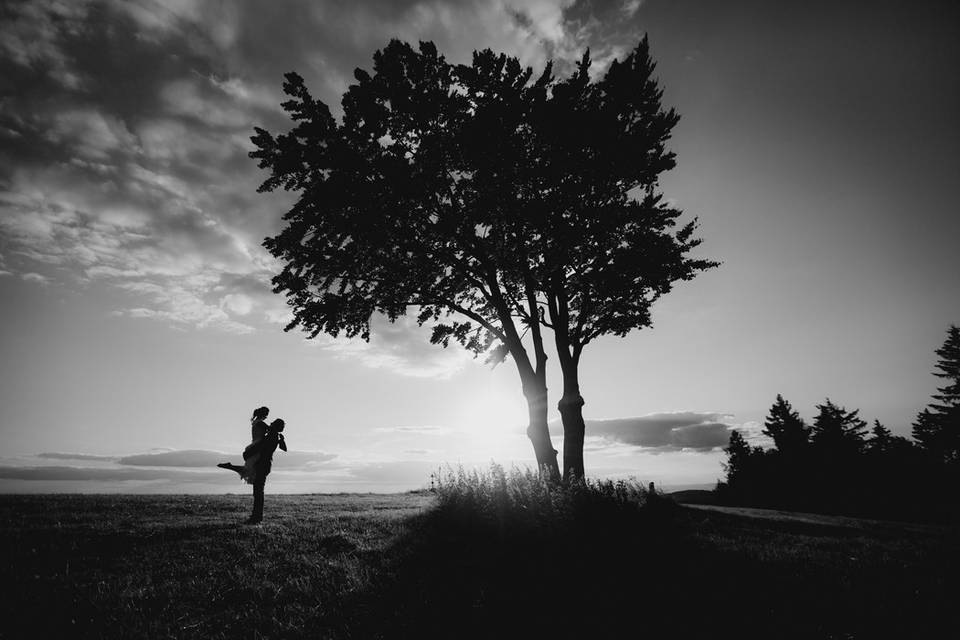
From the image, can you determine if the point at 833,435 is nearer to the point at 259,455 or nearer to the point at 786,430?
the point at 786,430

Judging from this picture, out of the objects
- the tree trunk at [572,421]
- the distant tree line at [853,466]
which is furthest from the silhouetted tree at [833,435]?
the tree trunk at [572,421]

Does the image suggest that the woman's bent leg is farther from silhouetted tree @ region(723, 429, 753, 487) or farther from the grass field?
silhouetted tree @ region(723, 429, 753, 487)

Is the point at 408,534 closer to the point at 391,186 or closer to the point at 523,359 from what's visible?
the point at 523,359

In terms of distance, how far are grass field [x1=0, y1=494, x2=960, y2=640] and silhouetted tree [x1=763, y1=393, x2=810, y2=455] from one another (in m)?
61.1

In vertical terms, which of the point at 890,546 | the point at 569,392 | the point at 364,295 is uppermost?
the point at 364,295

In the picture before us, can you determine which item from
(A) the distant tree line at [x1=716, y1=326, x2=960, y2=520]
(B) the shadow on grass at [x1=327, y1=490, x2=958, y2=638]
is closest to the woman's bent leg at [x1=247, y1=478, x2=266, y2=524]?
(B) the shadow on grass at [x1=327, y1=490, x2=958, y2=638]

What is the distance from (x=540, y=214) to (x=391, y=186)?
5.04 m

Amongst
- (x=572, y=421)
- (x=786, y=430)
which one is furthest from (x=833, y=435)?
(x=572, y=421)

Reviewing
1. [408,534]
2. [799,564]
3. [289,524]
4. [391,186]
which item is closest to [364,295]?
[391,186]

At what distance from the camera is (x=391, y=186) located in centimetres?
1352

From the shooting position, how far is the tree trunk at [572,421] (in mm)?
14758

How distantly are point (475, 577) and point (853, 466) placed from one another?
6663 cm

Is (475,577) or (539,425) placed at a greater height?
(539,425)

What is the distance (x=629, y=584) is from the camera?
534cm
